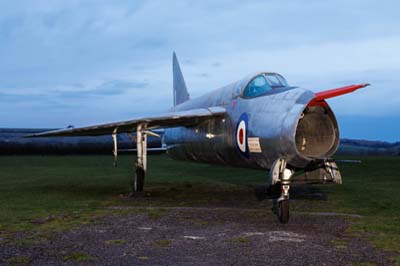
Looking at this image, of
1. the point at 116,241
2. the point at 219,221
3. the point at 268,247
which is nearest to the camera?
the point at 268,247

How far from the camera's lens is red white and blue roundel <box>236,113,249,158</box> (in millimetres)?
11523

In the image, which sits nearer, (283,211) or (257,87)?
(283,211)

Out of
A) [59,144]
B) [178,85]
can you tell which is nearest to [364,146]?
[59,144]

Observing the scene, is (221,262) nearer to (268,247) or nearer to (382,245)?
(268,247)

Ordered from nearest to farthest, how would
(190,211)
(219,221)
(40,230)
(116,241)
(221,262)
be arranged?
(221,262)
(116,241)
(40,230)
(219,221)
(190,211)

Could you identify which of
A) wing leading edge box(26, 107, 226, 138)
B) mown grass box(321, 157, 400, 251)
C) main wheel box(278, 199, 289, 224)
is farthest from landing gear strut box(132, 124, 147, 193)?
main wheel box(278, 199, 289, 224)

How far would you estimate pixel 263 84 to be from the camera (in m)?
12.1

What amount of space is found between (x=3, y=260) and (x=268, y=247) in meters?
3.87

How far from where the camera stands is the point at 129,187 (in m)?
18.7

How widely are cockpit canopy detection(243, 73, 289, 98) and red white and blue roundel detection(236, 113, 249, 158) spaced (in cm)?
68

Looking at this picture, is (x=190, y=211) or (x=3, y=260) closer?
(x=3, y=260)

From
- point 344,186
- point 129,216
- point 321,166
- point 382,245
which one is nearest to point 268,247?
point 382,245

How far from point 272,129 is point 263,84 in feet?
7.06

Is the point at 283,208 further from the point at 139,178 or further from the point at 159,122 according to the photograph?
the point at 139,178
